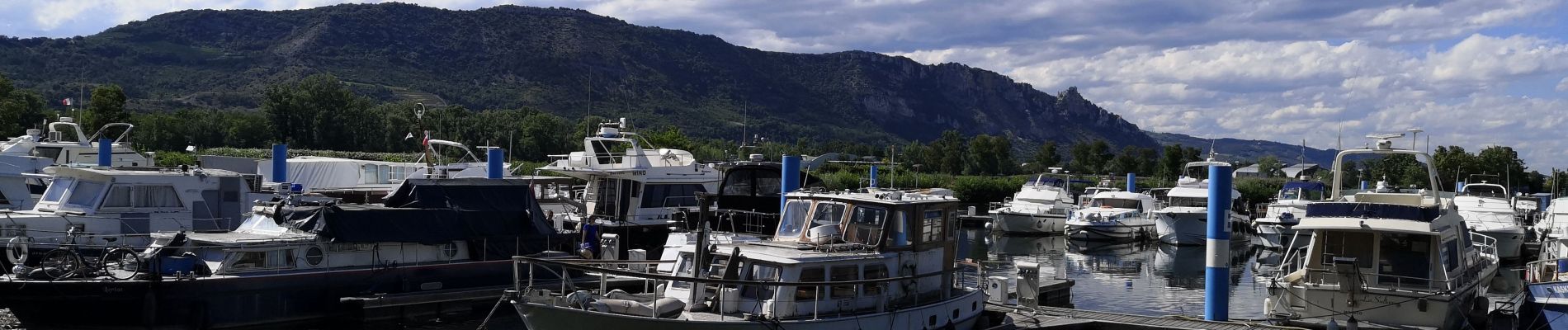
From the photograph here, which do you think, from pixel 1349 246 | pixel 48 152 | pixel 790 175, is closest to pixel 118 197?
pixel 48 152

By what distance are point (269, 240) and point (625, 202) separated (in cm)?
1060

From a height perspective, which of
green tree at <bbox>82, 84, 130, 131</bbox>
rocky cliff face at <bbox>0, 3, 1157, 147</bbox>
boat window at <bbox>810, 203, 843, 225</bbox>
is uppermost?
rocky cliff face at <bbox>0, 3, 1157, 147</bbox>

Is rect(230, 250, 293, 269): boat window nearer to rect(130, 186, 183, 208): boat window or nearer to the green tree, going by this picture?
rect(130, 186, 183, 208): boat window

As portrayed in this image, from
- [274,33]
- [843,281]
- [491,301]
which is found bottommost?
[491,301]

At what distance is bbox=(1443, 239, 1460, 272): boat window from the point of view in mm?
17859

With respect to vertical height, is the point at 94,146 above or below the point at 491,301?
above

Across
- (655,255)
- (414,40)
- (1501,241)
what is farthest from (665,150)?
(414,40)

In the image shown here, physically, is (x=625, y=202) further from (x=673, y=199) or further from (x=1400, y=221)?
(x=1400, y=221)

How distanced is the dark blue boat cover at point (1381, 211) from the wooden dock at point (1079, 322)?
200 centimetres

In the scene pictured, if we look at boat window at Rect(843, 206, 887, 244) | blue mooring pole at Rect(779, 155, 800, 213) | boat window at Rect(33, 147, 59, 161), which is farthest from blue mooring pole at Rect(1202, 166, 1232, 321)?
boat window at Rect(33, 147, 59, 161)

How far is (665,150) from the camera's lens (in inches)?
1254

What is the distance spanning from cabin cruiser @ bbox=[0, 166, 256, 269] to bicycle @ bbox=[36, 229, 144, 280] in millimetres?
1550

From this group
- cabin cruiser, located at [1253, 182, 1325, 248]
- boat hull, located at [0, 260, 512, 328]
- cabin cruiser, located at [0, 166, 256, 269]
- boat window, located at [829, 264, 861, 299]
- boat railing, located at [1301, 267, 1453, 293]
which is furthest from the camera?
cabin cruiser, located at [1253, 182, 1325, 248]

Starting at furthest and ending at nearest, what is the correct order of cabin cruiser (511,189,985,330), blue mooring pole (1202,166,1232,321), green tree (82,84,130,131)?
green tree (82,84,130,131), blue mooring pole (1202,166,1232,321), cabin cruiser (511,189,985,330)
